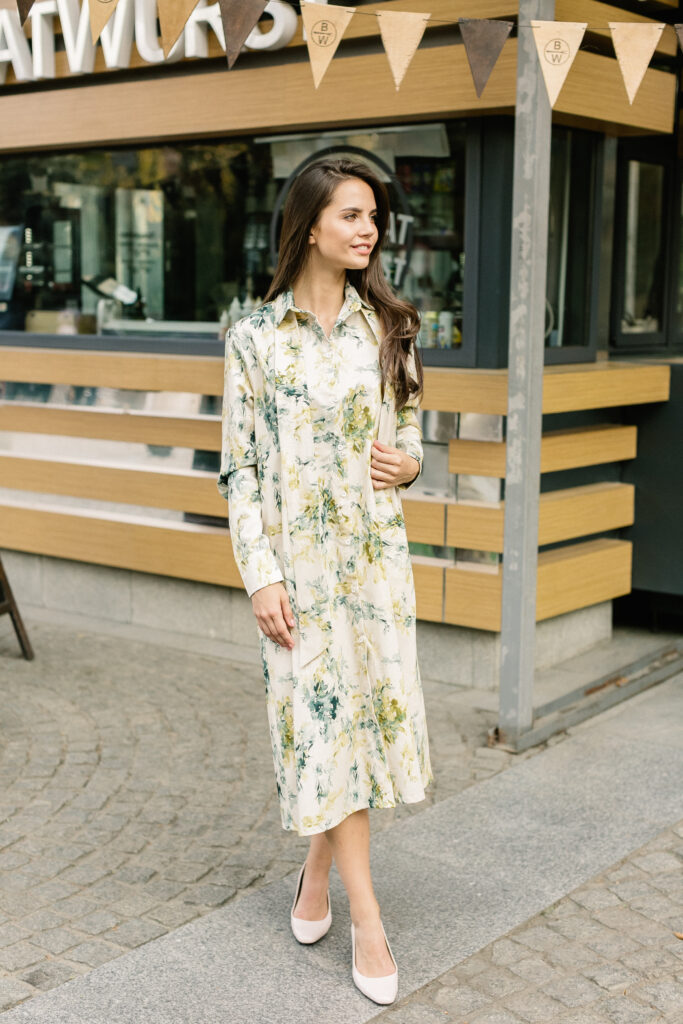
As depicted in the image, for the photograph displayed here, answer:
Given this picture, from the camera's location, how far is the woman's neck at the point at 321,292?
3350 mm

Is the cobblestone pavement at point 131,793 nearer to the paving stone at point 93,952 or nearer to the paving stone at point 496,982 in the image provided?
the paving stone at point 93,952

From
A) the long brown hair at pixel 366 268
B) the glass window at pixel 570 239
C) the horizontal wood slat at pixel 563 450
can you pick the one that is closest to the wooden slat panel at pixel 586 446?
the horizontal wood slat at pixel 563 450

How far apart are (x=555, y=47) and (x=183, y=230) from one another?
3.66 metres

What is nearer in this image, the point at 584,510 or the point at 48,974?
the point at 48,974

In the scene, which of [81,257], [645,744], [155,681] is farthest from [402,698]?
[81,257]

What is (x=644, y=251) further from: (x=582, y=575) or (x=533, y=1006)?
(x=533, y=1006)

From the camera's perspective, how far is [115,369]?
7.18 metres

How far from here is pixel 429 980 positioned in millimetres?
3434

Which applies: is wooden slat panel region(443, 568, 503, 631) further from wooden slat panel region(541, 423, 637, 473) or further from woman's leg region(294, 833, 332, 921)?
woman's leg region(294, 833, 332, 921)

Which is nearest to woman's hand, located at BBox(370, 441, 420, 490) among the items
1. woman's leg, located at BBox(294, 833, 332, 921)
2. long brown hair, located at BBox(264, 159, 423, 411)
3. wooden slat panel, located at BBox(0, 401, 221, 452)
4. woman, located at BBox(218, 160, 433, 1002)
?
woman, located at BBox(218, 160, 433, 1002)

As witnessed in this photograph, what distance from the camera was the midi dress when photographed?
10.8 ft

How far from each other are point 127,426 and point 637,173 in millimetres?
3078

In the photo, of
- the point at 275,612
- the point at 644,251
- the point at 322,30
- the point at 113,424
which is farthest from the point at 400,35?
the point at 113,424

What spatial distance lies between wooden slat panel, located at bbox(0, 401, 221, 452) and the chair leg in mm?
1154
